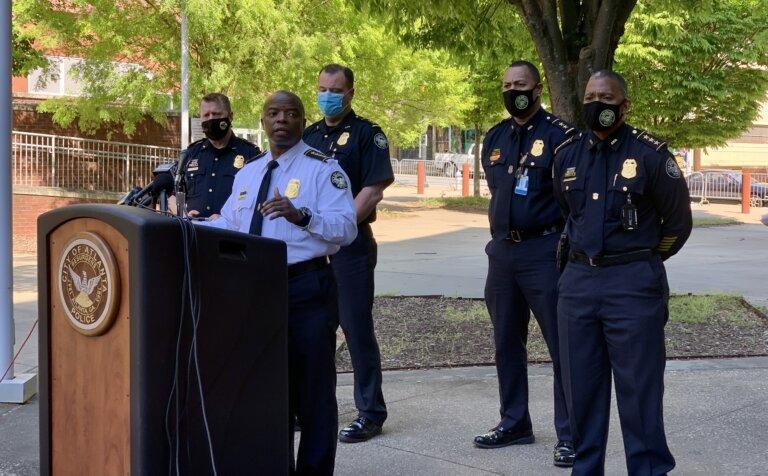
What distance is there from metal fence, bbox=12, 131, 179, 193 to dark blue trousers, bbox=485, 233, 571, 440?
15.1 m

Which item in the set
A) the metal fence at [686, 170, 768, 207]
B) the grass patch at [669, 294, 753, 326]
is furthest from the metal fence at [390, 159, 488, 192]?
the grass patch at [669, 294, 753, 326]

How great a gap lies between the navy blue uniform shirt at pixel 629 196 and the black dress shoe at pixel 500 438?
1.42 m

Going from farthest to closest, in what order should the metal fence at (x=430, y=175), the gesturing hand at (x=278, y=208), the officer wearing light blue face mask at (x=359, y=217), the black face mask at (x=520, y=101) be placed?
1. the metal fence at (x=430, y=175)
2. the officer wearing light blue face mask at (x=359, y=217)
3. the black face mask at (x=520, y=101)
4. the gesturing hand at (x=278, y=208)

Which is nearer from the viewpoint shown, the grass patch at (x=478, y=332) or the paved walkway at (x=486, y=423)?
the paved walkway at (x=486, y=423)

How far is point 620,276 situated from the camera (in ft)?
14.1

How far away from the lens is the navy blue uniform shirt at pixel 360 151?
555cm

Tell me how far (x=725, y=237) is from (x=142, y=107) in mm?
12214

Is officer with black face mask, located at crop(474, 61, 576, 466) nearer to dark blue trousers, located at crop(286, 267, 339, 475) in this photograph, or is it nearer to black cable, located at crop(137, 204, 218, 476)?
dark blue trousers, located at crop(286, 267, 339, 475)

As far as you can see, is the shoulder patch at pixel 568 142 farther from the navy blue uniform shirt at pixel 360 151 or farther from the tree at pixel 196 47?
the tree at pixel 196 47

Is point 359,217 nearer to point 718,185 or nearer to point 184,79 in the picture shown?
point 184,79

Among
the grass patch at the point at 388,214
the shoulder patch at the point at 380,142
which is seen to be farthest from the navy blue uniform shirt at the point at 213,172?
the grass patch at the point at 388,214

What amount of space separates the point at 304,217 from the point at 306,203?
10.9 inches

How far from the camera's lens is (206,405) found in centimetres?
338

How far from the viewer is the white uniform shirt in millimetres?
4141
